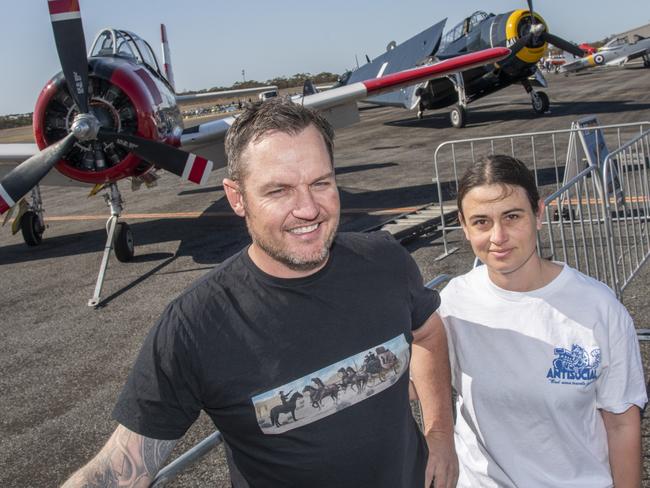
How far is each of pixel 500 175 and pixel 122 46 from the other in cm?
949

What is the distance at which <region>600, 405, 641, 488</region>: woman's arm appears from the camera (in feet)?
6.81

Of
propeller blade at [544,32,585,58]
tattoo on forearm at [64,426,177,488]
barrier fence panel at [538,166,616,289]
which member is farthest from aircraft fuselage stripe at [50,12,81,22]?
propeller blade at [544,32,585,58]

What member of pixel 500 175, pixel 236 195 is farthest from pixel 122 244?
pixel 500 175

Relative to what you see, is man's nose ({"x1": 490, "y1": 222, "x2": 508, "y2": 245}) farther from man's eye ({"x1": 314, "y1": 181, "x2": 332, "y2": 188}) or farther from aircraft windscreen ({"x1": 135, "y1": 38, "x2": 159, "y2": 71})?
aircraft windscreen ({"x1": 135, "y1": 38, "x2": 159, "y2": 71})

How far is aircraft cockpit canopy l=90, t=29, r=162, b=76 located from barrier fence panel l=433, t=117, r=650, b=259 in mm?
5279

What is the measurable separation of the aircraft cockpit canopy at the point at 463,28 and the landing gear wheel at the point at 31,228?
51.4ft

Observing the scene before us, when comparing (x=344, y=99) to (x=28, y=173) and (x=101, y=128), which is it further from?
(x=28, y=173)

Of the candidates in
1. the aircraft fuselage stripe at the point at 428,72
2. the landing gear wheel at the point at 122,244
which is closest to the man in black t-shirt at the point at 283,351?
the landing gear wheel at the point at 122,244

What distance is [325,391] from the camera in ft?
5.82

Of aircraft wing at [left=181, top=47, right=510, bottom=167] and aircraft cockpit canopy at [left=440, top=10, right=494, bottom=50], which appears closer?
aircraft wing at [left=181, top=47, right=510, bottom=167]

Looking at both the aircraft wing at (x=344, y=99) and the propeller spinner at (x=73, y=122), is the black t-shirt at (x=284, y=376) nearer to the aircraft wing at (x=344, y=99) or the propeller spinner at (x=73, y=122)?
the propeller spinner at (x=73, y=122)

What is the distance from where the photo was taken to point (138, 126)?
866 centimetres

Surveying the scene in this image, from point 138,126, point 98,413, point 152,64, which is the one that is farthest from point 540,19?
point 98,413

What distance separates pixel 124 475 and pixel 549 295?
1482 mm
